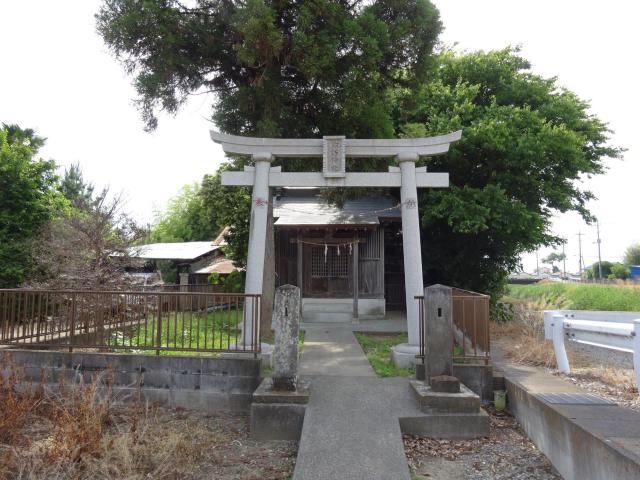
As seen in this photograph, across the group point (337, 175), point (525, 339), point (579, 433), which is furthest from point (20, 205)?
point (579, 433)

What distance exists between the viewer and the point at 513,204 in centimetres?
1148

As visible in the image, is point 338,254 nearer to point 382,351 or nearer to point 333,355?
point 382,351

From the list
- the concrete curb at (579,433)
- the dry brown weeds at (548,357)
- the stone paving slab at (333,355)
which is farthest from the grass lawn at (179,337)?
the dry brown weeds at (548,357)

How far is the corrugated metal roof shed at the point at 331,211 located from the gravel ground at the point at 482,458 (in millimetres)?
9112

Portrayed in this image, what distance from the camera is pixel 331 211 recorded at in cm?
1569

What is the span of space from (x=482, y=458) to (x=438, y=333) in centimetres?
167

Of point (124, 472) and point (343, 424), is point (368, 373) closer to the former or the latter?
point (343, 424)

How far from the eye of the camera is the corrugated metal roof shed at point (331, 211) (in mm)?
14211

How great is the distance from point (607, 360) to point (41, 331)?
11.3m

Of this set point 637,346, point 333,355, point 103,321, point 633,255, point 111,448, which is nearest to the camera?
point 111,448

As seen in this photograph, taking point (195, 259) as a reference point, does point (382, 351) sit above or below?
below

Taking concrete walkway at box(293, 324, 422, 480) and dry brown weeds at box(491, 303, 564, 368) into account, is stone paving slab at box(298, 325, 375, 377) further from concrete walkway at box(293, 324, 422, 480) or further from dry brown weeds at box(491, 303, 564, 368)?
dry brown weeds at box(491, 303, 564, 368)

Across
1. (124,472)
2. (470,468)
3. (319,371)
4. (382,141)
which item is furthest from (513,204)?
(124,472)

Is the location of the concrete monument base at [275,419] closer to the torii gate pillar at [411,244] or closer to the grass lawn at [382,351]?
the grass lawn at [382,351]
